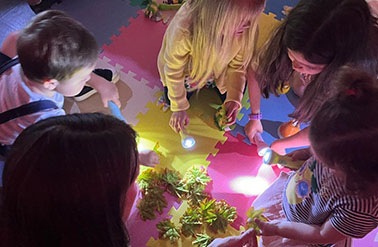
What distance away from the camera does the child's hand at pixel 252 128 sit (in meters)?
1.45

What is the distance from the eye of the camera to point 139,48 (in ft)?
5.49

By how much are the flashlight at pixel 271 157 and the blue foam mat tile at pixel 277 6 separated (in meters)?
0.67

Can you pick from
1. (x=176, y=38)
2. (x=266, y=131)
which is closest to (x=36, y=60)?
(x=176, y=38)

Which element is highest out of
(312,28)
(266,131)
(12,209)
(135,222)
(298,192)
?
(312,28)

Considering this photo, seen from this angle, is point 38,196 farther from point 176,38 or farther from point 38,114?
point 176,38

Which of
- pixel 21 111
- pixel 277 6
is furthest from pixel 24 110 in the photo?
pixel 277 6

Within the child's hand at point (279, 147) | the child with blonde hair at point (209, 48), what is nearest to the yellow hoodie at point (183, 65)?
the child with blonde hair at point (209, 48)

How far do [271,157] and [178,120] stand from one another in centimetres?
38

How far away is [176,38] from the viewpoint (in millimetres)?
1152

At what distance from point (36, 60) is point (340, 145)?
81 centimetres

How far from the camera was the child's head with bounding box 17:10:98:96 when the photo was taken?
99 centimetres

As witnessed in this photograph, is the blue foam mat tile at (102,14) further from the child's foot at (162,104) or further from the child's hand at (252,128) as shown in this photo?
the child's hand at (252,128)

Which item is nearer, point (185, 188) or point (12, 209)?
point (12, 209)

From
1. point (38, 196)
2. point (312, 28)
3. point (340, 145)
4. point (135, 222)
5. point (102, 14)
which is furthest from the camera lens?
point (102, 14)
